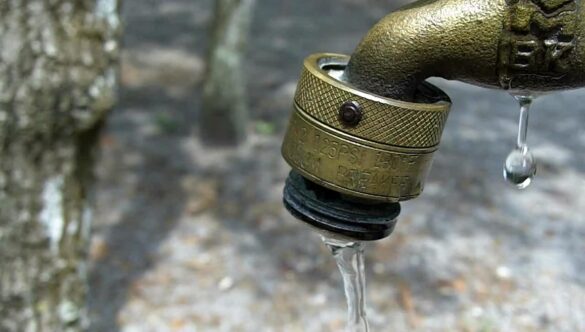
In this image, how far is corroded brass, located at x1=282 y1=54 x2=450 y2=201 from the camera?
3.12 feet

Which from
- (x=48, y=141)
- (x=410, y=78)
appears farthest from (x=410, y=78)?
(x=48, y=141)

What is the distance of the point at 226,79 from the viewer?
4.20 m

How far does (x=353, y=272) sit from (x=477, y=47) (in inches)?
16.6

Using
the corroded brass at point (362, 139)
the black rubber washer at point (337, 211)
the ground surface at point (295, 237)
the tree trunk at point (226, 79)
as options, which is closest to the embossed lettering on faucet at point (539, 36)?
the corroded brass at point (362, 139)

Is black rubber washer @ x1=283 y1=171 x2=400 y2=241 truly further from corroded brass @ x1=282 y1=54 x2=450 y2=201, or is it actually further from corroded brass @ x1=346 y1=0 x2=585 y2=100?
corroded brass @ x1=346 y1=0 x2=585 y2=100

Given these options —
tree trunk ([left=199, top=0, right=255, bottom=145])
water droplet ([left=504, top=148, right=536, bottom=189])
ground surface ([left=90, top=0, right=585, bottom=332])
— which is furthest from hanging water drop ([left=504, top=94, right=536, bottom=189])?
tree trunk ([left=199, top=0, right=255, bottom=145])

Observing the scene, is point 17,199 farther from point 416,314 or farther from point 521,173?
point 416,314

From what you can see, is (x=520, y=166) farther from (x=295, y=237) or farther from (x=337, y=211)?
(x=295, y=237)

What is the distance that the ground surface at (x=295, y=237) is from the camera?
9.73 feet

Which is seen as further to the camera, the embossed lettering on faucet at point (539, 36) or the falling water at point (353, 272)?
the falling water at point (353, 272)

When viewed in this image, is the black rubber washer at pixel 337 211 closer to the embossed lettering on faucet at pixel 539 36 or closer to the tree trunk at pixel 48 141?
the embossed lettering on faucet at pixel 539 36

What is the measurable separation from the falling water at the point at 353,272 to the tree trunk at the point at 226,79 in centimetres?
295

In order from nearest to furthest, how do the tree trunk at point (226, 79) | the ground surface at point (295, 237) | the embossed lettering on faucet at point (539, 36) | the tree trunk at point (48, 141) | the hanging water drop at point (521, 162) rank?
1. the embossed lettering on faucet at point (539, 36)
2. the hanging water drop at point (521, 162)
3. the tree trunk at point (48, 141)
4. the ground surface at point (295, 237)
5. the tree trunk at point (226, 79)

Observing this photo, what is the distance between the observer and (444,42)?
0.99 meters
